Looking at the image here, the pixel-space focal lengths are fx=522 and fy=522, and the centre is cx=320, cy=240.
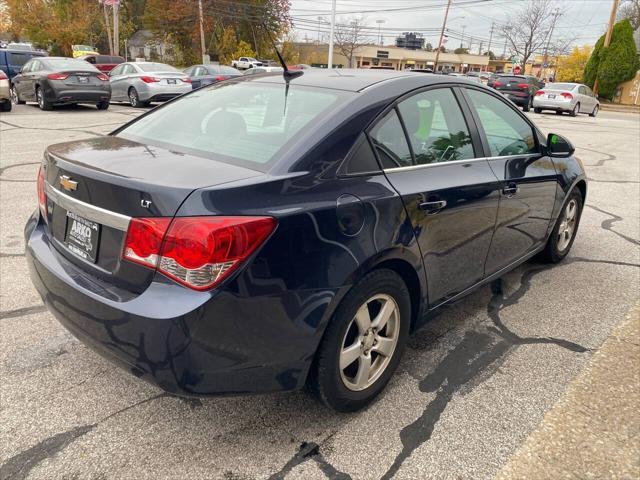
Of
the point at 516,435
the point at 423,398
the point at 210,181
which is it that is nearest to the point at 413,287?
the point at 423,398

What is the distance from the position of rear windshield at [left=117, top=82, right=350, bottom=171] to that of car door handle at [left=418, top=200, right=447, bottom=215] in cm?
66

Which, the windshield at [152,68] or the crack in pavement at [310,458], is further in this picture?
the windshield at [152,68]

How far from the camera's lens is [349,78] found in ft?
9.53

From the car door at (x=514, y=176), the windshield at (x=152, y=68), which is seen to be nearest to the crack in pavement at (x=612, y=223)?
the car door at (x=514, y=176)

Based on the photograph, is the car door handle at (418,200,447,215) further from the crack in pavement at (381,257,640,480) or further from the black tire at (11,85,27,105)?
the black tire at (11,85,27,105)

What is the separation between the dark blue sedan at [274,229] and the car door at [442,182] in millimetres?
11

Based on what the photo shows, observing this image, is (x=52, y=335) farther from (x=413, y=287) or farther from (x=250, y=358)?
(x=413, y=287)

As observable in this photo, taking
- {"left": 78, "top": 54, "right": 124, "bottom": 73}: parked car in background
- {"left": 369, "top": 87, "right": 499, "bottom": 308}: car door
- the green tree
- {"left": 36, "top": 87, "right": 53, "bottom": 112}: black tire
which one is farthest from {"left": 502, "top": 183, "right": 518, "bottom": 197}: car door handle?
the green tree

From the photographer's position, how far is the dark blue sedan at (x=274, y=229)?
194 cm

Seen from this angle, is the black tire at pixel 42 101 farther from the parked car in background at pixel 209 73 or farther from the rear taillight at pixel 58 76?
the parked car in background at pixel 209 73

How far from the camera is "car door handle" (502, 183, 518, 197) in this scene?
3289mm

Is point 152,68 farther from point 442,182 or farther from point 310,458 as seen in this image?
point 310,458

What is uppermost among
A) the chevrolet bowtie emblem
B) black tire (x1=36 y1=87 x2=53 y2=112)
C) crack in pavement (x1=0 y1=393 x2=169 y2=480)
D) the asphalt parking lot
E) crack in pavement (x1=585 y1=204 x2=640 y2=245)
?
the chevrolet bowtie emblem

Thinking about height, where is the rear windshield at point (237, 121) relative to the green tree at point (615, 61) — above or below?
below
